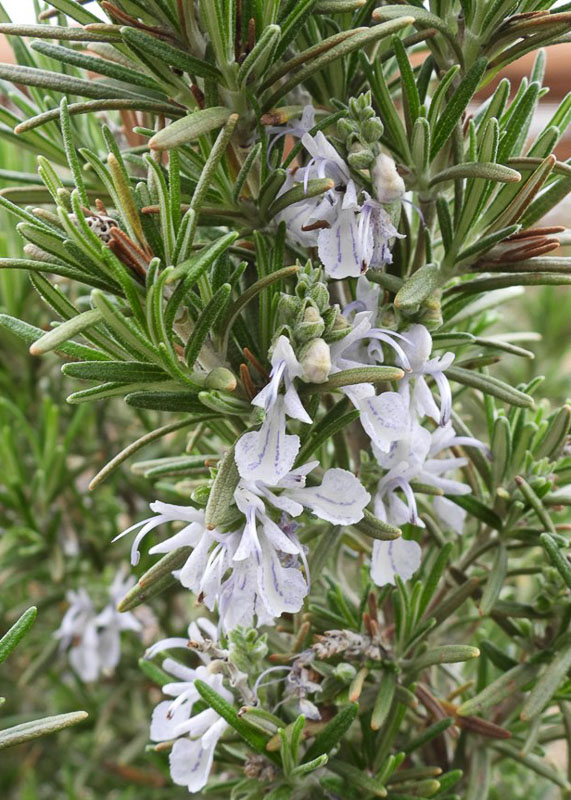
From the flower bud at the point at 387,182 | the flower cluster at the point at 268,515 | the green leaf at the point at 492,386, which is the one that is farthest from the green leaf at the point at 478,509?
the flower bud at the point at 387,182

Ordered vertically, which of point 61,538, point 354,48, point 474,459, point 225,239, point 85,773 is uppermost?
point 354,48

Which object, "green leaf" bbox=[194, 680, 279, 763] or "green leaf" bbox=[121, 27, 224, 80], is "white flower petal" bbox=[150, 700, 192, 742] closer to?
"green leaf" bbox=[194, 680, 279, 763]

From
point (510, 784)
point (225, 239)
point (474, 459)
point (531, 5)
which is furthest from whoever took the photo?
point (510, 784)

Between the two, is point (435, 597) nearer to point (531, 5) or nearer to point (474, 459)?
→ point (474, 459)

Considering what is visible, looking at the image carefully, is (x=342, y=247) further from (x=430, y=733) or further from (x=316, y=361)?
(x=430, y=733)

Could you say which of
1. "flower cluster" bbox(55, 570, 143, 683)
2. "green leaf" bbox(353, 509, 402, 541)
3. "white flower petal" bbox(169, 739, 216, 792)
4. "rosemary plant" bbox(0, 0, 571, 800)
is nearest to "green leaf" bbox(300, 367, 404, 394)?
"rosemary plant" bbox(0, 0, 571, 800)

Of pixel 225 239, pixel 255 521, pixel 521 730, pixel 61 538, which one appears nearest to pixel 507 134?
pixel 225 239
